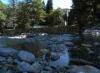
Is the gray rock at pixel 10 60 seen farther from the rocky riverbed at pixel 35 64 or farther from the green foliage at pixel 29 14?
the green foliage at pixel 29 14

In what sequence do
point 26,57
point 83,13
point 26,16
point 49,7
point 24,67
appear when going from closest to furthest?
point 24,67 < point 26,57 < point 83,13 < point 26,16 < point 49,7

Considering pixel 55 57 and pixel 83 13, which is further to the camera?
pixel 83 13

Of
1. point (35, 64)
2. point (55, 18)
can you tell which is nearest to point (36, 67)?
point (35, 64)

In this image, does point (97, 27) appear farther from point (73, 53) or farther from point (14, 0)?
point (14, 0)

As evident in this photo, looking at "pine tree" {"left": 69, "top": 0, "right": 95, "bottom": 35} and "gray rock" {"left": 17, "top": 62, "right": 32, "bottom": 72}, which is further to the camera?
"pine tree" {"left": 69, "top": 0, "right": 95, "bottom": 35}

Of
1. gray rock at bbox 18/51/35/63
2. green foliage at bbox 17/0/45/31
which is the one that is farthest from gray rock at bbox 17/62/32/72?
green foliage at bbox 17/0/45/31

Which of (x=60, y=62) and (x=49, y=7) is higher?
(x=49, y=7)

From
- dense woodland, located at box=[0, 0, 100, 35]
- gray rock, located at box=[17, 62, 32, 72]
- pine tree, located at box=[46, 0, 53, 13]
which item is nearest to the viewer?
gray rock, located at box=[17, 62, 32, 72]

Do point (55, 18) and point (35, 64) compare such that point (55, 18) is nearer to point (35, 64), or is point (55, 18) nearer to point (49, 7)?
point (49, 7)

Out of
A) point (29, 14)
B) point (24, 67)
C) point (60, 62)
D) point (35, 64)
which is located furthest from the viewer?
point (29, 14)

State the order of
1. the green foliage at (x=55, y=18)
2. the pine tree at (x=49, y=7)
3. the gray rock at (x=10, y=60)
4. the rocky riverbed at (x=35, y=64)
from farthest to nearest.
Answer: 1. the pine tree at (x=49, y=7)
2. the green foliage at (x=55, y=18)
3. the gray rock at (x=10, y=60)
4. the rocky riverbed at (x=35, y=64)

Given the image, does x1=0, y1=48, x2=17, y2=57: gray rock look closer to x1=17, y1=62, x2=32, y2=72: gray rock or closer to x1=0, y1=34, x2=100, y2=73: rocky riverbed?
x1=0, y1=34, x2=100, y2=73: rocky riverbed

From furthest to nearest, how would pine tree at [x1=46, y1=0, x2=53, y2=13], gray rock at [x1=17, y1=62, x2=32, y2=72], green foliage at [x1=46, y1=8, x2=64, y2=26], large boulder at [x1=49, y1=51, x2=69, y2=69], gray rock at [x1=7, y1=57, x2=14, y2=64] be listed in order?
pine tree at [x1=46, y1=0, x2=53, y2=13], green foliage at [x1=46, y1=8, x2=64, y2=26], gray rock at [x1=7, y1=57, x2=14, y2=64], large boulder at [x1=49, y1=51, x2=69, y2=69], gray rock at [x1=17, y1=62, x2=32, y2=72]

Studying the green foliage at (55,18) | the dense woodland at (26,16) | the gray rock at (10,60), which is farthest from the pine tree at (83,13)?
the gray rock at (10,60)
